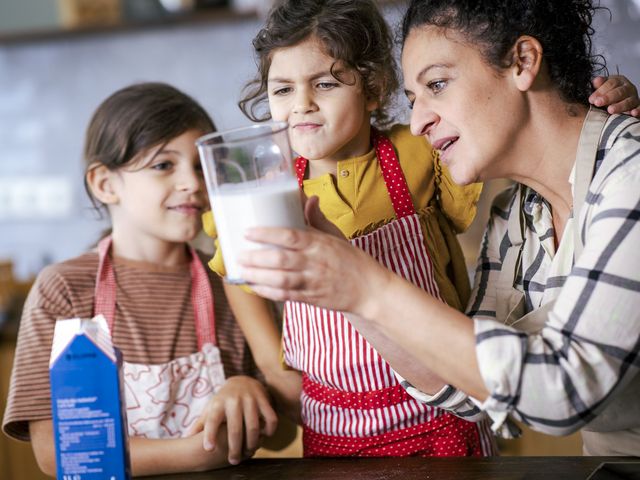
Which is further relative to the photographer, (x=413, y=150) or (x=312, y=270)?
(x=413, y=150)

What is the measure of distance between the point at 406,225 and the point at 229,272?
0.52 m

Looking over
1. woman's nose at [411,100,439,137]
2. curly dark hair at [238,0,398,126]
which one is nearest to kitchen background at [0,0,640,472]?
curly dark hair at [238,0,398,126]

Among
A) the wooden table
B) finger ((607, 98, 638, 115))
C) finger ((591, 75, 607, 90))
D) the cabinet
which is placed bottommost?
the cabinet

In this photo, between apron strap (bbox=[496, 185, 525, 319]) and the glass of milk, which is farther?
apron strap (bbox=[496, 185, 525, 319])

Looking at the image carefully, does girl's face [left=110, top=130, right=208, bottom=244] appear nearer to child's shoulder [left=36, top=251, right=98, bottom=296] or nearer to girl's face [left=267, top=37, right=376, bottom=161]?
child's shoulder [left=36, top=251, right=98, bottom=296]

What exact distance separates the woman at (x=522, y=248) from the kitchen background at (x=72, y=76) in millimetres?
2235

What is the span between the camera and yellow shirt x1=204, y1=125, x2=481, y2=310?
147 centimetres

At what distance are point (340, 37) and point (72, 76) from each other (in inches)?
102

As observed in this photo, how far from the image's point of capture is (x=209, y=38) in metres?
3.57

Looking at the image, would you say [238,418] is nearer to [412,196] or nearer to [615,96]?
[412,196]

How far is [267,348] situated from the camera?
1.61 meters

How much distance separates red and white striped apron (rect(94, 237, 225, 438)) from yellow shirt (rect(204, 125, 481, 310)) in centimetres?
21

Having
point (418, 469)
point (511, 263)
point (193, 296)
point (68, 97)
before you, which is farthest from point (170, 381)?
point (68, 97)

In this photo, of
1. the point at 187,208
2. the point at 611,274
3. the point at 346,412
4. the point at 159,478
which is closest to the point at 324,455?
the point at 346,412
